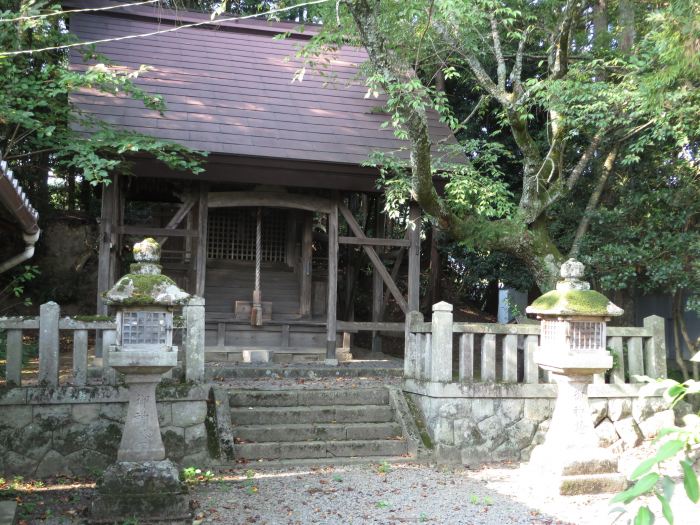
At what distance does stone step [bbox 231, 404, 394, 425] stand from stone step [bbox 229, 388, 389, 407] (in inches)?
2.7

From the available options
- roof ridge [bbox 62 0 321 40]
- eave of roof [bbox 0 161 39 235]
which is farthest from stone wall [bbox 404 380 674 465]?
roof ridge [bbox 62 0 321 40]

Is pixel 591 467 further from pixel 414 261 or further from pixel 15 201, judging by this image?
pixel 15 201

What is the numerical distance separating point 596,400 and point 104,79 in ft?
25.0

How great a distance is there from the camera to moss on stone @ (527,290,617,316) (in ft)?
21.8

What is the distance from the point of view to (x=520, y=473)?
288 inches

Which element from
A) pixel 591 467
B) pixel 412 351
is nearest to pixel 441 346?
pixel 412 351

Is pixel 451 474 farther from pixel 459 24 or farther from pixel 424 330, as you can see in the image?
pixel 459 24

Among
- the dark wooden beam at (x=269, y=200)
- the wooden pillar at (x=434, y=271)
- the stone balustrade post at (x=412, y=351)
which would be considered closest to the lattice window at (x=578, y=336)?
the stone balustrade post at (x=412, y=351)

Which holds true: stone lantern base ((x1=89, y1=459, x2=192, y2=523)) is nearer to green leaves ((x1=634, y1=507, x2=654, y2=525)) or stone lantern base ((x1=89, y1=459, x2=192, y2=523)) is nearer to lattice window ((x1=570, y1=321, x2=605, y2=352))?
lattice window ((x1=570, y1=321, x2=605, y2=352))

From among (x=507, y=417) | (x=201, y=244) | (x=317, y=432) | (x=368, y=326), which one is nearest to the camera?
(x=317, y=432)

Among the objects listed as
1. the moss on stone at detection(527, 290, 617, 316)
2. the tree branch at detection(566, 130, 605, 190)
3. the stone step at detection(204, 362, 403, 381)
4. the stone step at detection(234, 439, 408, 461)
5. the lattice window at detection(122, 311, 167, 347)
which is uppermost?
the tree branch at detection(566, 130, 605, 190)

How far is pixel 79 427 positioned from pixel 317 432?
8.88 feet

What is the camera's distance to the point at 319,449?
765 cm

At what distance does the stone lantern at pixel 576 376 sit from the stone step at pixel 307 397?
2468 mm
